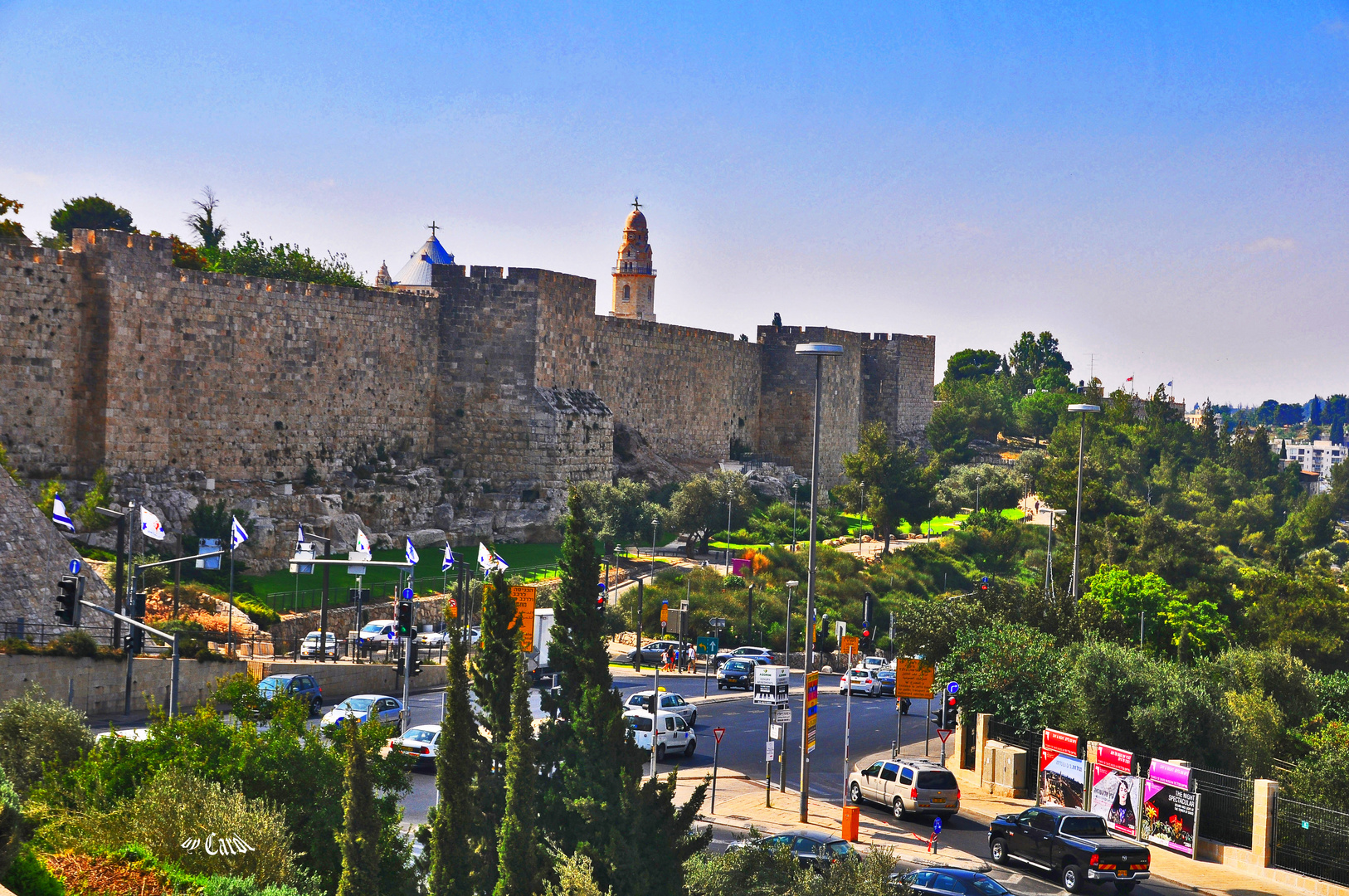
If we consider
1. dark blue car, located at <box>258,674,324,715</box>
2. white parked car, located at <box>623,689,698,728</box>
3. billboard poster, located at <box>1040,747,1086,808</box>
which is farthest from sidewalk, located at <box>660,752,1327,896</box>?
dark blue car, located at <box>258,674,324,715</box>

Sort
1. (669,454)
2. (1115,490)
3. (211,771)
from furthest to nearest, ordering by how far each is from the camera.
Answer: (1115,490) < (669,454) < (211,771)

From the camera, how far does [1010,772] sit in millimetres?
21328

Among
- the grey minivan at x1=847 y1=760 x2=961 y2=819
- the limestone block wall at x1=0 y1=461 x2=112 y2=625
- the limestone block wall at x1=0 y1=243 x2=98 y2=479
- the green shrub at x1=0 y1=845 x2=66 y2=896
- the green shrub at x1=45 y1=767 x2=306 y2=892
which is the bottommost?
the grey minivan at x1=847 y1=760 x2=961 y2=819

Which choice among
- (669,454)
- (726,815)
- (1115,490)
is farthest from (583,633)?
(1115,490)

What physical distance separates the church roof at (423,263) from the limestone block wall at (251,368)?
2369 centimetres

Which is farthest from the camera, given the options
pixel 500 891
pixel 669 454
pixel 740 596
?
Result: pixel 669 454

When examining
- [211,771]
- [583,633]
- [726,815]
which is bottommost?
[726,815]

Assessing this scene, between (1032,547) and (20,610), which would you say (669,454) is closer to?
(1032,547)

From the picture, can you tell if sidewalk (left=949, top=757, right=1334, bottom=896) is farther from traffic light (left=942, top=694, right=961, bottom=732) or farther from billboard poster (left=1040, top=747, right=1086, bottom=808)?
traffic light (left=942, top=694, right=961, bottom=732)

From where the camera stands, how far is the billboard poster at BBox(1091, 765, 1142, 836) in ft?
60.1

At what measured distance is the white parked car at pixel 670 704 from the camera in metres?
23.2

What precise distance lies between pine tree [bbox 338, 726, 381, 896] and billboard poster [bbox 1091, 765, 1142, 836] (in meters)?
10.5

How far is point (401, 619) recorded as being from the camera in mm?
21938

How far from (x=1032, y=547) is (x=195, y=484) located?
30204mm
